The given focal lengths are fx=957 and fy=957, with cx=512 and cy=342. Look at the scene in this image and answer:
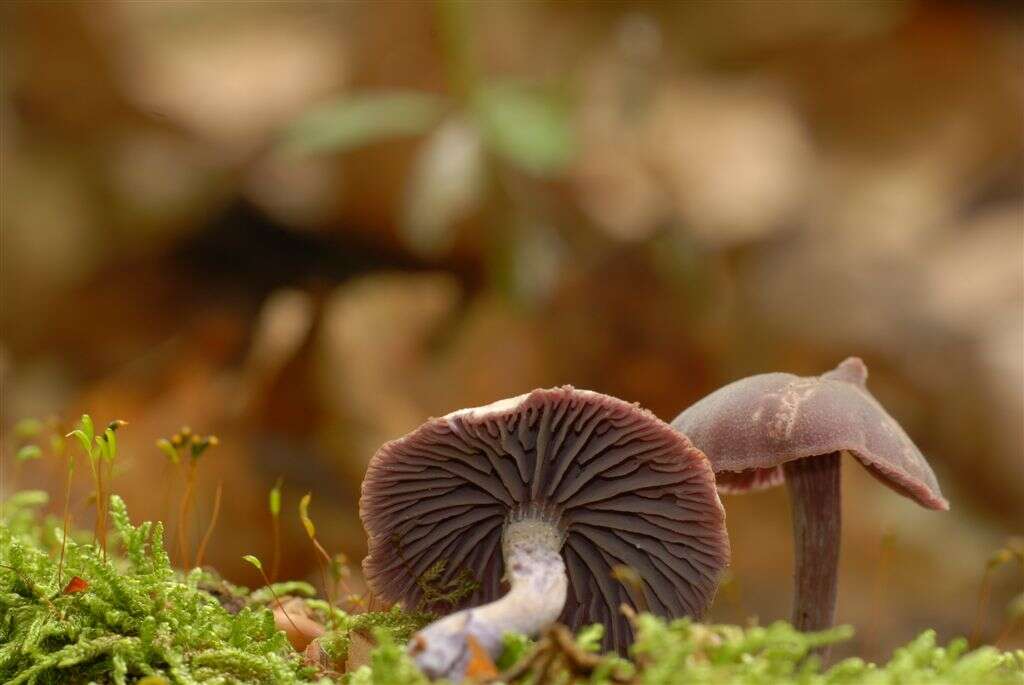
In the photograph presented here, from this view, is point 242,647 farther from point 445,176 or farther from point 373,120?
point 373,120

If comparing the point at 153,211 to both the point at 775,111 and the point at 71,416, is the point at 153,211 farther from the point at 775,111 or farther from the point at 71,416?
the point at 775,111

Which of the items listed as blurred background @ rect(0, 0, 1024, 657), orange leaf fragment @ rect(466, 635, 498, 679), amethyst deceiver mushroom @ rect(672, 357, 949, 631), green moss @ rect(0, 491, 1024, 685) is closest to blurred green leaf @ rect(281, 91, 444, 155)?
blurred background @ rect(0, 0, 1024, 657)

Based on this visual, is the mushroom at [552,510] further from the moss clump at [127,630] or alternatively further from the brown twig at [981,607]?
the brown twig at [981,607]

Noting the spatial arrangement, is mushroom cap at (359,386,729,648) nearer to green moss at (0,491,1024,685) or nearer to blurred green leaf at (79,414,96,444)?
green moss at (0,491,1024,685)

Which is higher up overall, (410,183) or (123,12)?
(123,12)

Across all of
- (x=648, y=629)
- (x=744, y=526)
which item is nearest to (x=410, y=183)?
(x=744, y=526)

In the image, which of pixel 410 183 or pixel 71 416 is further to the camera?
pixel 410 183

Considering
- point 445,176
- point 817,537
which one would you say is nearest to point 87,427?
point 817,537

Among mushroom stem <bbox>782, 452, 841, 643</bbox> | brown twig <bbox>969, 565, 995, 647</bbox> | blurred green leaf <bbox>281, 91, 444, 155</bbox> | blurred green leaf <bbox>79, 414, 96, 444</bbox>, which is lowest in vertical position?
brown twig <bbox>969, 565, 995, 647</bbox>
